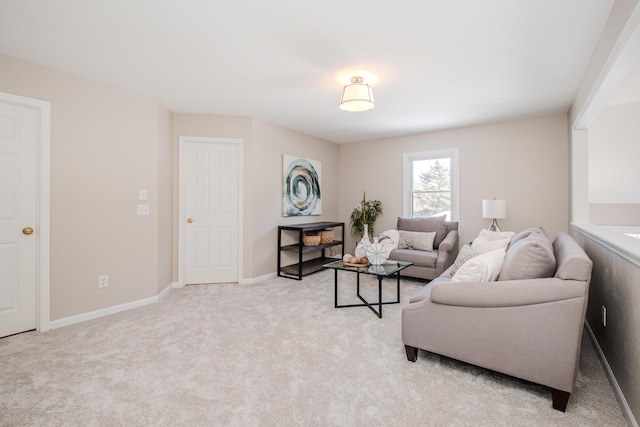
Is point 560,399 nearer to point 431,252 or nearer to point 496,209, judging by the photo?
point 431,252

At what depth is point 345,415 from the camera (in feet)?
5.21

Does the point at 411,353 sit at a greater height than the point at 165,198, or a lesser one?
lesser

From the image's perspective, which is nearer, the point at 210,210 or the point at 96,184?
the point at 96,184

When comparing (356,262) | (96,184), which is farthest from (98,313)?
(356,262)

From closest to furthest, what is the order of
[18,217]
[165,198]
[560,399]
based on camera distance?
[560,399]
[18,217]
[165,198]

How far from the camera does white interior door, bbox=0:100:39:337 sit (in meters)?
2.51

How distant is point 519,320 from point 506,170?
11.2 ft

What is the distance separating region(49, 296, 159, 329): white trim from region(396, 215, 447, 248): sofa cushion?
148 inches

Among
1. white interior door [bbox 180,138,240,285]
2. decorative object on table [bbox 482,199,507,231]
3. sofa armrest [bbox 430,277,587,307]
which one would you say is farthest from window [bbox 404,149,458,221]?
sofa armrest [bbox 430,277,587,307]

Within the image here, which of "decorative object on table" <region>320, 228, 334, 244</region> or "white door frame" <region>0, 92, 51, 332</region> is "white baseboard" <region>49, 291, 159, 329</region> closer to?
"white door frame" <region>0, 92, 51, 332</region>

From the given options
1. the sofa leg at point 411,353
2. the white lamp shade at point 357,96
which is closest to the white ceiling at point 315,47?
the white lamp shade at point 357,96

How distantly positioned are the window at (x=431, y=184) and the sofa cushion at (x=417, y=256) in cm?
108

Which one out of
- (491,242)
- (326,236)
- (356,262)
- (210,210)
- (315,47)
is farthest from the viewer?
(326,236)

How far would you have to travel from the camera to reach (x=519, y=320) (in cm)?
171
